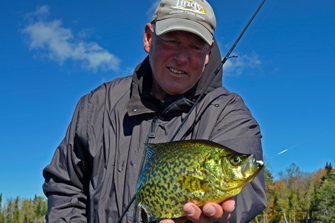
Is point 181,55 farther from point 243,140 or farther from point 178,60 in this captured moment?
point 243,140

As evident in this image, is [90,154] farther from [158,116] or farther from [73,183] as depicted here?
[158,116]

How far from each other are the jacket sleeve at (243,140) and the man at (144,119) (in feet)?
0.04

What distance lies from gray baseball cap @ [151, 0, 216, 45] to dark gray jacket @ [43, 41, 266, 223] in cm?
50

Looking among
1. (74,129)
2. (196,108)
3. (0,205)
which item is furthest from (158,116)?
(0,205)

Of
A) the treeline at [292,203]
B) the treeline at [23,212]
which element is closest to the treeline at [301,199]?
the treeline at [292,203]

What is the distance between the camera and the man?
356 centimetres

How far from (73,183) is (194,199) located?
80.7 inches

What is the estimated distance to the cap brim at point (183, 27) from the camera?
12.0 feet

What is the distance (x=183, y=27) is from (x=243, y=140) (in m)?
1.38

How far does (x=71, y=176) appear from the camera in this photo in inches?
159

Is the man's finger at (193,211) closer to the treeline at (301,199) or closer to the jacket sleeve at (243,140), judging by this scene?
the jacket sleeve at (243,140)

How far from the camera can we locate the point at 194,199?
99.2 inches

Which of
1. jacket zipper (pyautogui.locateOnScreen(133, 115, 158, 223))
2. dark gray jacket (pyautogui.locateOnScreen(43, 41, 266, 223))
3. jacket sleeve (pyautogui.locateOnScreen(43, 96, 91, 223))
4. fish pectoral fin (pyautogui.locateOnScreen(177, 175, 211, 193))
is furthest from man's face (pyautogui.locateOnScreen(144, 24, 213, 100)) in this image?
fish pectoral fin (pyautogui.locateOnScreen(177, 175, 211, 193))

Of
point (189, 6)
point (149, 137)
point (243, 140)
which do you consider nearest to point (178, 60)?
point (189, 6)
